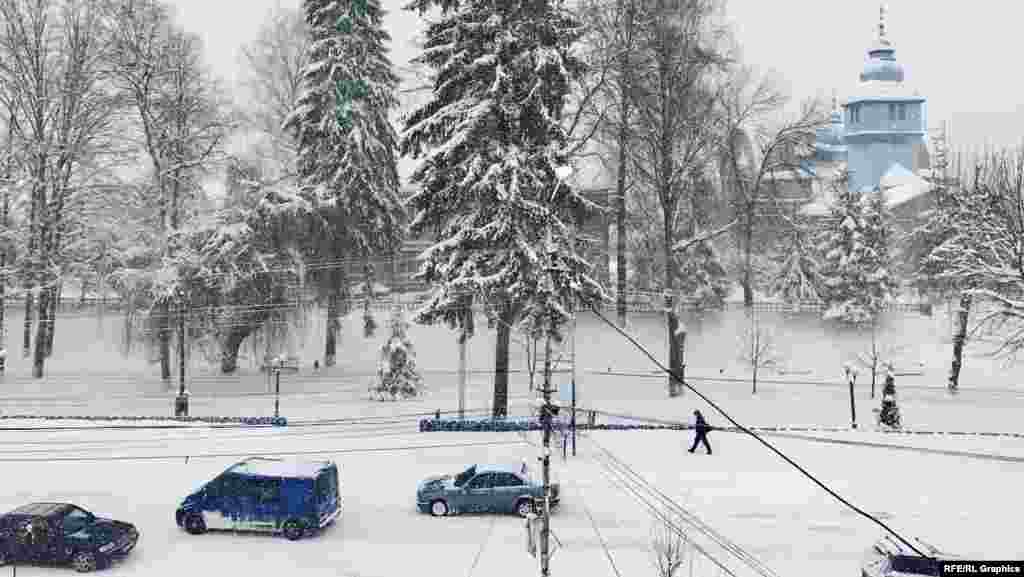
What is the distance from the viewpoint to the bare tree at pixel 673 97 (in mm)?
35812

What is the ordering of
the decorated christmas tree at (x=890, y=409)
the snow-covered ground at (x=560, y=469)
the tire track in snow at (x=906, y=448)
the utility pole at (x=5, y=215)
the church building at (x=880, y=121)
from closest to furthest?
the snow-covered ground at (x=560, y=469) → the tire track in snow at (x=906, y=448) → the decorated christmas tree at (x=890, y=409) → the utility pole at (x=5, y=215) → the church building at (x=880, y=121)

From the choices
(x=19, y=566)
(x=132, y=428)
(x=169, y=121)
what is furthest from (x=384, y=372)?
(x=19, y=566)

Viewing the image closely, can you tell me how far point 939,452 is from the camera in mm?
24750

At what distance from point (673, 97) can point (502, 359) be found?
1341 centimetres

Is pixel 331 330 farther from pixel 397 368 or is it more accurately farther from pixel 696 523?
pixel 696 523

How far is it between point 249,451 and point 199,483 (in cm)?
309

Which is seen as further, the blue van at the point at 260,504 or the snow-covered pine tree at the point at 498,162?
the snow-covered pine tree at the point at 498,162

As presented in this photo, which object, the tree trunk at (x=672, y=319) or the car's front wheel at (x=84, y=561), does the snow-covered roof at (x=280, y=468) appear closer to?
the car's front wheel at (x=84, y=561)

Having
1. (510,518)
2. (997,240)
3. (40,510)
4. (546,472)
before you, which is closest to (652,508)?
(510,518)

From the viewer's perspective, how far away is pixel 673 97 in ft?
118

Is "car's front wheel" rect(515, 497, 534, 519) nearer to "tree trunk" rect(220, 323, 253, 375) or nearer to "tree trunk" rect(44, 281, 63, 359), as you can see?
"tree trunk" rect(220, 323, 253, 375)

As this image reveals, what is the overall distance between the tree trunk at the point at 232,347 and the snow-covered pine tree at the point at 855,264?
27708 mm

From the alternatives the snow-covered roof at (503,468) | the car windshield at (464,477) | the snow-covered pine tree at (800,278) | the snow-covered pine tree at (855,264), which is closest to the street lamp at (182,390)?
the car windshield at (464,477)

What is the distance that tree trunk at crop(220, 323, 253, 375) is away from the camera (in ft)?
125
